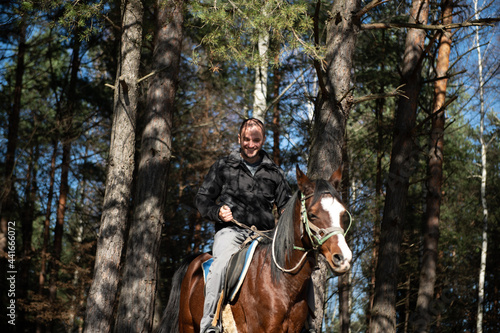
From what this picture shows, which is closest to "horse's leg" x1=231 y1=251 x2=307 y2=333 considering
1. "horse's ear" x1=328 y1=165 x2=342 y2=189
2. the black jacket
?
the black jacket

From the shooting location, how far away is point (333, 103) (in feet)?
21.5

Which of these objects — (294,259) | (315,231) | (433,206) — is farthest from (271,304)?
(433,206)

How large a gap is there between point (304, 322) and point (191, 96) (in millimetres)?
15467

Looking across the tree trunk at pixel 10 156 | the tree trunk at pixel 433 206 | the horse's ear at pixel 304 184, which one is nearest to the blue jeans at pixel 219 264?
the horse's ear at pixel 304 184

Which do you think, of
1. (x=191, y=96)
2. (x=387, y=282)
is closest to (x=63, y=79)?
(x=191, y=96)

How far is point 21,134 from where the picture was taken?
58.7 feet

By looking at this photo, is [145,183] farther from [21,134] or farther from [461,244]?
[461,244]

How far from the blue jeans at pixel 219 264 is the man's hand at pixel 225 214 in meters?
0.29

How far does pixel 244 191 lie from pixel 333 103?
2205 mm

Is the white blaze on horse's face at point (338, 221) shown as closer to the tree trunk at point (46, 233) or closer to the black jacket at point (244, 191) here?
the black jacket at point (244, 191)

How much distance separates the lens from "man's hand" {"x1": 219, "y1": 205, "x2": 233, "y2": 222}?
15.6 ft

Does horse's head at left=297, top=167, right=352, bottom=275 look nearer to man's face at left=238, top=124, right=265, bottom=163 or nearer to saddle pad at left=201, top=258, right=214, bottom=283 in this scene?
man's face at left=238, top=124, right=265, bottom=163

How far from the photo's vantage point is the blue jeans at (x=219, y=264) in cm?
470

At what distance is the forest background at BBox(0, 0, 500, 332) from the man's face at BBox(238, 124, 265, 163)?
1.52 meters
